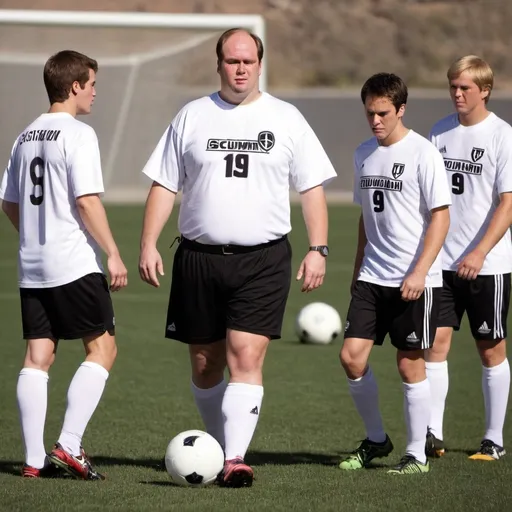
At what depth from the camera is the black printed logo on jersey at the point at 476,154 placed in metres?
6.91

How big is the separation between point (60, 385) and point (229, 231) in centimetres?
381

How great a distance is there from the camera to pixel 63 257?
19.7 feet

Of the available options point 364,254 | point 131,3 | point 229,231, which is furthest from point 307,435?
point 131,3

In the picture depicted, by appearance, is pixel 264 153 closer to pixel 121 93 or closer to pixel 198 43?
pixel 198 43

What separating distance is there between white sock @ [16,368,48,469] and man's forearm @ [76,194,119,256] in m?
0.73

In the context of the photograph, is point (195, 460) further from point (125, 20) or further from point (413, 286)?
point (125, 20)

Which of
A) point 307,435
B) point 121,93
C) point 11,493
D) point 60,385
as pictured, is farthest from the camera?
point 121,93

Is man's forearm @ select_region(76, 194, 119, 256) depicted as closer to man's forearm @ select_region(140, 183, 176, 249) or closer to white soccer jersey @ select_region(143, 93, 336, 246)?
man's forearm @ select_region(140, 183, 176, 249)

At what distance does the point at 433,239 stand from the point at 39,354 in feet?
6.47

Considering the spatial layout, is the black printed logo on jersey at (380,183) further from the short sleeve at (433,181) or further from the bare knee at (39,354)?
the bare knee at (39,354)

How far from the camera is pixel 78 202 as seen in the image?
5.92 metres

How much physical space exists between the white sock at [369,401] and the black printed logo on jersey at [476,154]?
4.30ft

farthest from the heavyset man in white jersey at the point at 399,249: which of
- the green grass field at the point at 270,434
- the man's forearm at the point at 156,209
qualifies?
the man's forearm at the point at 156,209

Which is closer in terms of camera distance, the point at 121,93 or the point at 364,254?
the point at 364,254
